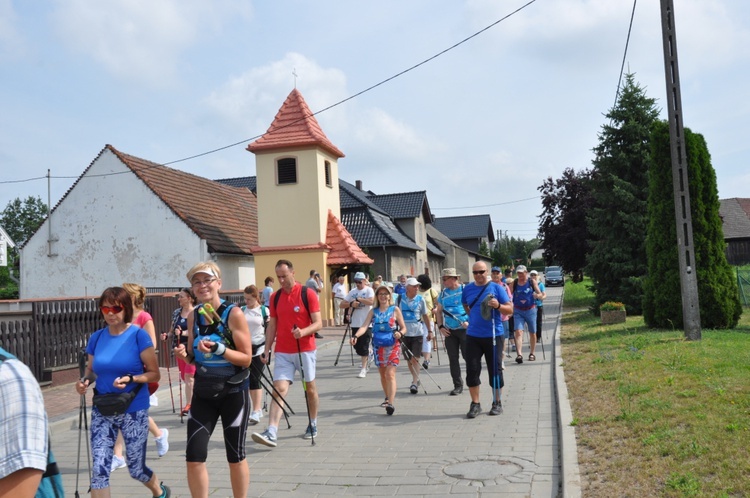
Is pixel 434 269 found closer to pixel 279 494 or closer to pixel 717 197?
pixel 717 197

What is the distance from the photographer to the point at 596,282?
2595 cm

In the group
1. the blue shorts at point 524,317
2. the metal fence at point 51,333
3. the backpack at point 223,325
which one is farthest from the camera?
the blue shorts at point 524,317

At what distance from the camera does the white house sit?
27500 mm

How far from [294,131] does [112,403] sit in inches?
959

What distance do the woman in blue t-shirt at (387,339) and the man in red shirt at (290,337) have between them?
1654mm

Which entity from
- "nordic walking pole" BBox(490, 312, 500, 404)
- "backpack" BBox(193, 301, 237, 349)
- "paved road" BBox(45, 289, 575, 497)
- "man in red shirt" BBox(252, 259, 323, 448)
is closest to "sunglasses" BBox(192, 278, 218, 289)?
"backpack" BBox(193, 301, 237, 349)

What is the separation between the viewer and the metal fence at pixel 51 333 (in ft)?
40.5

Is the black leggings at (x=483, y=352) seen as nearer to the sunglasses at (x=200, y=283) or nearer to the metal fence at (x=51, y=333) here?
the sunglasses at (x=200, y=283)

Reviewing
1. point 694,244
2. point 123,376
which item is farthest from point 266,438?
point 694,244

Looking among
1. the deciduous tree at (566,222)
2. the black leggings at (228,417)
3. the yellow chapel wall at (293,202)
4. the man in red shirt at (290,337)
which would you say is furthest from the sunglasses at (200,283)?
the deciduous tree at (566,222)

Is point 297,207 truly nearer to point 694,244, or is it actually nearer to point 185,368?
point 694,244

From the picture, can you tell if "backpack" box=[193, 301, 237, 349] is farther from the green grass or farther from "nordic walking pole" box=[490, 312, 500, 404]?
"nordic walking pole" box=[490, 312, 500, 404]

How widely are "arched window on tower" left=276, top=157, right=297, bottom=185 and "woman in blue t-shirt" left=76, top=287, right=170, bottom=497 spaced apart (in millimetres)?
23417

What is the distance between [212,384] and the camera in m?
5.07
